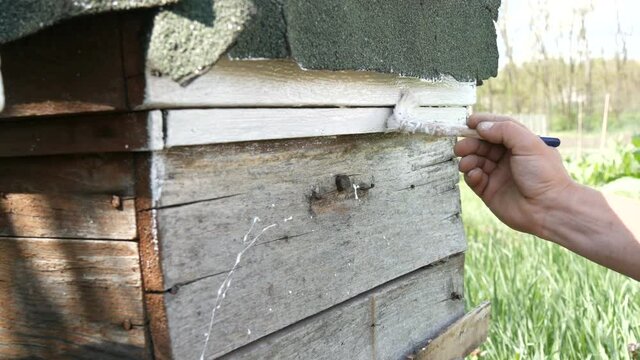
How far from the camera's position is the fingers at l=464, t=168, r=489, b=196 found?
2.14 meters

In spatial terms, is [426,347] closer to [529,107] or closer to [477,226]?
[477,226]

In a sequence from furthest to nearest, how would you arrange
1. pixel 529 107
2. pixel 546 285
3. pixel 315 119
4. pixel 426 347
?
pixel 529 107
pixel 546 285
pixel 426 347
pixel 315 119

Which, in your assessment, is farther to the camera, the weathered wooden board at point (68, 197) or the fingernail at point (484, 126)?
the fingernail at point (484, 126)

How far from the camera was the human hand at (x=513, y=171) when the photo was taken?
1.91 metres

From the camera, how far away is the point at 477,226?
6371 mm

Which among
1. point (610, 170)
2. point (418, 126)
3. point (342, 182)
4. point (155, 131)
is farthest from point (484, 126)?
point (610, 170)

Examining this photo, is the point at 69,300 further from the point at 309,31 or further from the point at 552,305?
the point at 552,305

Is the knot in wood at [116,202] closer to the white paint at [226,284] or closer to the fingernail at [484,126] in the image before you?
the white paint at [226,284]

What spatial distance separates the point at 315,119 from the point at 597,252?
914 millimetres

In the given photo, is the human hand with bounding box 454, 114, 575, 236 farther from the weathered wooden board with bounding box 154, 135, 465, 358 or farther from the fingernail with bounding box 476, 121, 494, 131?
the weathered wooden board with bounding box 154, 135, 465, 358

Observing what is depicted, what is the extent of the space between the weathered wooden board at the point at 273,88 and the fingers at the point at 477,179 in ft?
0.93

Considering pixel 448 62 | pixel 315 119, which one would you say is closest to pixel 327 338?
pixel 315 119

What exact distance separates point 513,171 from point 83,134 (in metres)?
1.20

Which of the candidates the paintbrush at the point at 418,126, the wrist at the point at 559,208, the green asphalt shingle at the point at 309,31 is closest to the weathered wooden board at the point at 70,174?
the green asphalt shingle at the point at 309,31
